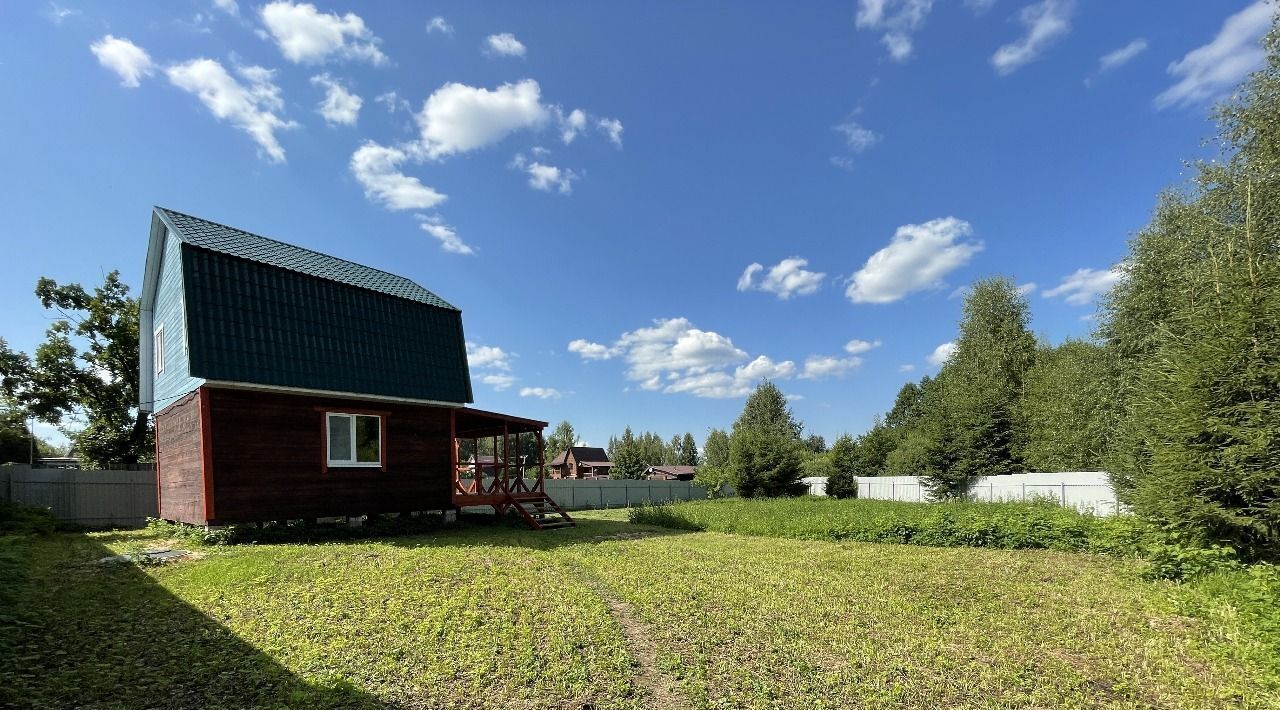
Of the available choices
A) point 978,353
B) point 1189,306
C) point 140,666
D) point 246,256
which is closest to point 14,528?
point 246,256

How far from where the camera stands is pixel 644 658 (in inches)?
203

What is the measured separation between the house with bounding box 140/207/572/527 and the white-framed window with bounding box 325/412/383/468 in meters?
0.03

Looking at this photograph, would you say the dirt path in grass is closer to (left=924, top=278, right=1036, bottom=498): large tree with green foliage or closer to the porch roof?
the porch roof

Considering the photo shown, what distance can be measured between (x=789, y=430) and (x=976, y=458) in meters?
25.6

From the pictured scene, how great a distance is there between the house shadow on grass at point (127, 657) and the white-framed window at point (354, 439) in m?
5.57

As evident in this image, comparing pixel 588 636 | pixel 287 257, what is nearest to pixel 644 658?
pixel 588 636

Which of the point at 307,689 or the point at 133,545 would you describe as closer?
Answer: the point at 307,689

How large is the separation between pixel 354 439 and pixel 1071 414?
26.5 m

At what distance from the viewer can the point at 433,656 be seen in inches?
196

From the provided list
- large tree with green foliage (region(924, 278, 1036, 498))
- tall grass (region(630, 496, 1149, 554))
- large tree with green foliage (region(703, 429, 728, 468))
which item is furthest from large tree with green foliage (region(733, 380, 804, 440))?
tall grass (region(630, 496, 1149, 554))

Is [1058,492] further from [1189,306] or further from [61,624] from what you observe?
[61,624]

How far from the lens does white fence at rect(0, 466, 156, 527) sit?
14719 mm

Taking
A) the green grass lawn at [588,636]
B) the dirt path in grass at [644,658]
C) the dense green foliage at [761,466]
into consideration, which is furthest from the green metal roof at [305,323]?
the dense green foliage at [761,466]

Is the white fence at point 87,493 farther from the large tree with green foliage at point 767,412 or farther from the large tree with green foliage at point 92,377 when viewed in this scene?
the large tree with green foliage at point 767,412
